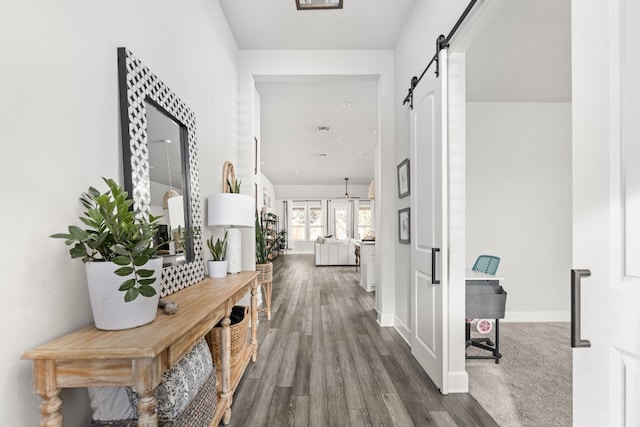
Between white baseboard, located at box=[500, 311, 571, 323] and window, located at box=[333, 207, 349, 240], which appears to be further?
window, located at box=[333, 207, 349, 240]

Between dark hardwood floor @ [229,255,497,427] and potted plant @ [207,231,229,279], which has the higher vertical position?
potted plant @ [207,231,229,279]

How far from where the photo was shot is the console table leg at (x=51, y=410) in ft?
3.24

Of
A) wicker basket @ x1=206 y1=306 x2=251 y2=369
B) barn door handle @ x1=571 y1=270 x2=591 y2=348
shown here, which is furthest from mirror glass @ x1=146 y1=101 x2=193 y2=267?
barn door handle @ x1=571 y1=270 x2=591 y2=348

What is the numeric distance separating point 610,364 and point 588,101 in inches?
30.2

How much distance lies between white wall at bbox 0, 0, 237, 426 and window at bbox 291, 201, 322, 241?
516 inches

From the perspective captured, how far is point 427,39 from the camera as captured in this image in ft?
9.44

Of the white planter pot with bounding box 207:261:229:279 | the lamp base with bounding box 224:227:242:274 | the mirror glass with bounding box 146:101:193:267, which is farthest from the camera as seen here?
the lamp base with bounding box 224:227:242:274

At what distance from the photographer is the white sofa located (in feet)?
33.3

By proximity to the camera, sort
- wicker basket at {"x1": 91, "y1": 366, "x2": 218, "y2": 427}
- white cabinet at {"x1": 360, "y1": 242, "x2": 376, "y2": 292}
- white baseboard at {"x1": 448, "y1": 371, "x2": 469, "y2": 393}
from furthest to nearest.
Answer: white cabinet at {"x1": 360, "y1": 242, "x2": 376, "y2": 292} < white baseboard at {"x1": 448, "y1": 371, "x2": 469, "y2": 393} < wicker basket at {"x1": 91, "y1": 366, "x2": 218, "y2": 427}

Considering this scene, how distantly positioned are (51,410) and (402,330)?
3175mm

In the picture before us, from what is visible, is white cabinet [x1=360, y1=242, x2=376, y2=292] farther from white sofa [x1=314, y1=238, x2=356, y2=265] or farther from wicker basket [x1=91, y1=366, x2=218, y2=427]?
wicker basket [x1=91, y1=366, x2=218, y2=427]

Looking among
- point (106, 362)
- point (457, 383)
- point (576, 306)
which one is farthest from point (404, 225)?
point (106, 362)

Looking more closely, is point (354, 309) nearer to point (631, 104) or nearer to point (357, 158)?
point (631, 104)

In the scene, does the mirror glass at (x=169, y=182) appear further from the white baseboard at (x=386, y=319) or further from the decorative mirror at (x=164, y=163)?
the white baseboard at (x=386, y=319)
